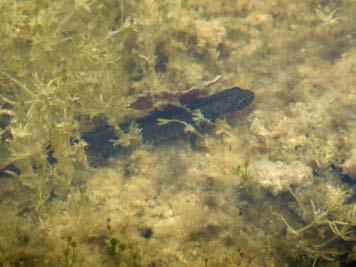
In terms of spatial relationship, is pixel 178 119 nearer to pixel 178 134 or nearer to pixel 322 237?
pixel 178 134

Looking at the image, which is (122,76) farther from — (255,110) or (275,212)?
(275,212)

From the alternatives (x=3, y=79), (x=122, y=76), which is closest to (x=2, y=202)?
(x=3, y=79)

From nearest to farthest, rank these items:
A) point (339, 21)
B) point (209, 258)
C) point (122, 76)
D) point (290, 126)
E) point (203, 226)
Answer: point (209, 258) → point (203, 226) → point (290, 126) → point (122, 76) → point (339, 21)

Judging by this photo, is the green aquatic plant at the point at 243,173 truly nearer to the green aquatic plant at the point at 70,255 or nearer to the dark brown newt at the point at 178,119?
→ the dark brown newt at the point at 178,119

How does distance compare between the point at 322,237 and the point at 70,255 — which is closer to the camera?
the point at 70,255

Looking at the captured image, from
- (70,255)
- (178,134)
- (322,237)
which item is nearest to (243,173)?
(322,237)

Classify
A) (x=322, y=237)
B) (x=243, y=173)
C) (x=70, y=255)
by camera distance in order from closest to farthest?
(x=70, y=255) → (x=322, y=237) → (x=243, y=173)
